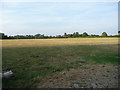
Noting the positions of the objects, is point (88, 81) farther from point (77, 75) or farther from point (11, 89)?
point (11, 89)

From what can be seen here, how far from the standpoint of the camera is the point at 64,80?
294cm

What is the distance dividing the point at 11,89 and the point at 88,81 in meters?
1.68

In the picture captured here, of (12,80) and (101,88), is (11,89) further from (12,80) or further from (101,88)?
(101,88)

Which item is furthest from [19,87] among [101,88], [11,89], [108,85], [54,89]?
[108,85]

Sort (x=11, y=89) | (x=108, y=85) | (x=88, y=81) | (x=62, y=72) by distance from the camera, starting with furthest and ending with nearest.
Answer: (x=62, y=72) → (x=88, y=81) → (x=108, y=85) → (x=11, y=89)

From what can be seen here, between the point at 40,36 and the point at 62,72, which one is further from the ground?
the point at 40,36

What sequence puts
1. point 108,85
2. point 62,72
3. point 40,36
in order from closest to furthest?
1. point 108,85
2. point 62,72
3. point 40,36

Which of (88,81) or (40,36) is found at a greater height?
(40,36)

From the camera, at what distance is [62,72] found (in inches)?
138

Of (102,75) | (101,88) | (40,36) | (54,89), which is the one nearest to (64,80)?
(54,89)

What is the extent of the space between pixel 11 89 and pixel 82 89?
143 centimetres

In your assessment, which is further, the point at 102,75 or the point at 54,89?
the point at 102,75

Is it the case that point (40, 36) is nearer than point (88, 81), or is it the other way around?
point (88, 81)

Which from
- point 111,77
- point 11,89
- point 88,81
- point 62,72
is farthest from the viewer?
point 62,72
